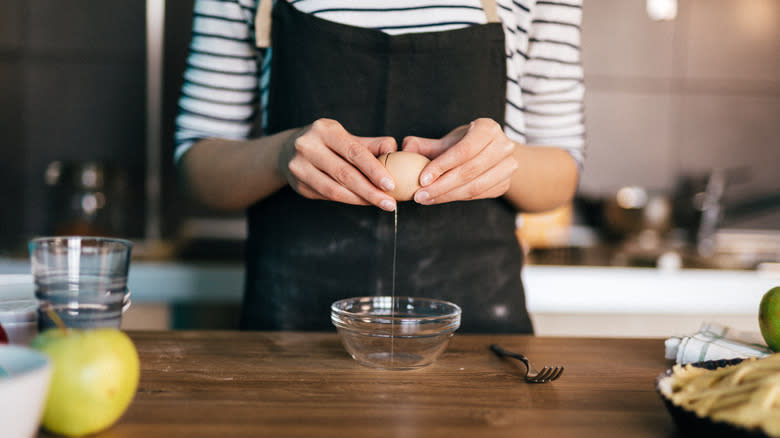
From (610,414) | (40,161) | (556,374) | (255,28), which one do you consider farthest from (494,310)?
(40,161)

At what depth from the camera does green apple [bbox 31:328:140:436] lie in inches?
21.3

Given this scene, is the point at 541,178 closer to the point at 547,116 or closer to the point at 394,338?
the point at 547,116

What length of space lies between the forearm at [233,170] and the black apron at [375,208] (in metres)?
0.07

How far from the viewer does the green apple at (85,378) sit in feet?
1.78

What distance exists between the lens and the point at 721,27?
2637 mm

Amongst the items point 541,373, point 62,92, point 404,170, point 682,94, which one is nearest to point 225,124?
point 404,170

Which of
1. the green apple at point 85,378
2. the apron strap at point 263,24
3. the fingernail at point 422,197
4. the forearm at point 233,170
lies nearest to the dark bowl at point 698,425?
the fingernail at point 422,197

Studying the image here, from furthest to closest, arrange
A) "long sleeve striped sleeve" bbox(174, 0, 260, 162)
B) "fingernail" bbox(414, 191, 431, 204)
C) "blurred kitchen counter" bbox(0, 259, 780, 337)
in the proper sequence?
"blurred kitchen counter" bbox(0, 259, 780, 337)
"long sleeve striped sleeve" bbox(174, 0, 260, 162)
"fingernail" bbox(414, 191, 431, 204)

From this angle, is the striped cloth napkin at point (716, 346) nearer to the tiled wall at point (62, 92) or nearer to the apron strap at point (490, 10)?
the apron strap at point (490, 10)

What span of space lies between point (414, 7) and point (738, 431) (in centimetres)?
83

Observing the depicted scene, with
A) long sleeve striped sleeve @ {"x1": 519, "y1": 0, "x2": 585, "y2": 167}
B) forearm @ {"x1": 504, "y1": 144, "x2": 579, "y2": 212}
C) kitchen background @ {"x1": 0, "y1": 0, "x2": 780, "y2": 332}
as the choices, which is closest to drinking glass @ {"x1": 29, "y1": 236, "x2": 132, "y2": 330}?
forearm @ {"x1": 504, "y1": 144, "x2": 579, "y2": 212}

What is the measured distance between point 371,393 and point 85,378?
0.93ft

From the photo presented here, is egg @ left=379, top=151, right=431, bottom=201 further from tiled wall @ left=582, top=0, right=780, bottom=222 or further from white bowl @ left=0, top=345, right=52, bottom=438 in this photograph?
tiled wall @ left=582, top=0, right=780, bottom=222

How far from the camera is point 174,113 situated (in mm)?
2510
